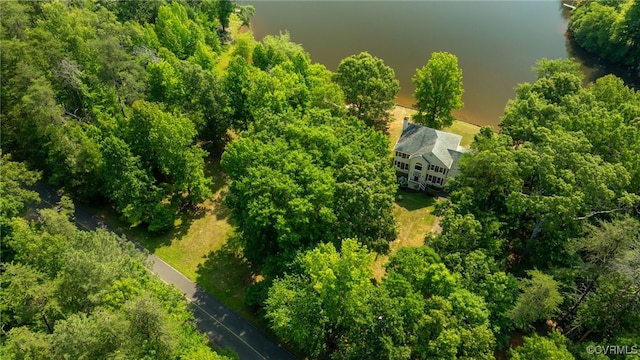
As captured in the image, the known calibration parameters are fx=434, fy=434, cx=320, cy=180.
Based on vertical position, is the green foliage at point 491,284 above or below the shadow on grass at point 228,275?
above

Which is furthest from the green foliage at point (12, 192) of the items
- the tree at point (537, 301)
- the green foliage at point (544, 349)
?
the green foliage at point (544, 349)

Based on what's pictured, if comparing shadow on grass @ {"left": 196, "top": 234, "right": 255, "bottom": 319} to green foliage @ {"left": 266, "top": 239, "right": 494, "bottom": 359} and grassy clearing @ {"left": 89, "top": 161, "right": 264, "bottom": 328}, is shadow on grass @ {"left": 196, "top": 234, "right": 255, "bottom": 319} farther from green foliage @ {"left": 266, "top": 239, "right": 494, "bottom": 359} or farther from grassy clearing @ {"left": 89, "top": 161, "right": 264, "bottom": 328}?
green foliage @ {"left": 266, "top": 239, "right": 494, "bottom": 359}

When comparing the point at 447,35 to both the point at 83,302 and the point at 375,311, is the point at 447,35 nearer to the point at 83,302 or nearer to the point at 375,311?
the point at 375,311

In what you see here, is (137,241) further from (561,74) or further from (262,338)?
(561,74)

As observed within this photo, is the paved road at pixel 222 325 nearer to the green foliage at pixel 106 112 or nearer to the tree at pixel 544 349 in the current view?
the green foliage at pixel 106 112

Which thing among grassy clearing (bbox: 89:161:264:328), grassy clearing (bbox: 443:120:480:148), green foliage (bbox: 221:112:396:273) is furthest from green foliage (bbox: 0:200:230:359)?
grassy clearing (bbox: 443:120:480:148)

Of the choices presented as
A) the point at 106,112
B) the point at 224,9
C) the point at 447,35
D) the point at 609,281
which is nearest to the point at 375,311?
the point at 609,281

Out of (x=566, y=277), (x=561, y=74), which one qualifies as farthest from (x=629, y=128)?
(x=566, y=277)
